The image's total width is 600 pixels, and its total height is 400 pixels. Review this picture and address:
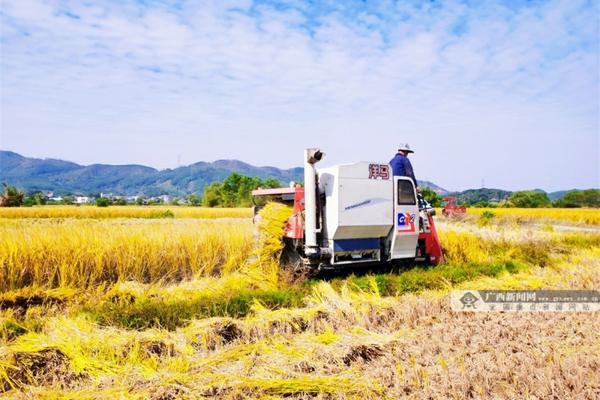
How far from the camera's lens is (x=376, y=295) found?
267 inches

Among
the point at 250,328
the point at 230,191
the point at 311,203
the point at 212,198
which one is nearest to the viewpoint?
the point at 250,328

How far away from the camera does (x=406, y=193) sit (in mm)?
8789

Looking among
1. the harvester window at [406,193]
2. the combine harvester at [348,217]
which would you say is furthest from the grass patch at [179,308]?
the harvester window at [406,193]

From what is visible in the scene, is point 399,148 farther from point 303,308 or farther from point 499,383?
point 499,383

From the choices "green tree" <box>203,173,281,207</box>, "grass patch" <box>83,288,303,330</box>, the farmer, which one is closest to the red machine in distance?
the farmer

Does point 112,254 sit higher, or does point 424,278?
point 112,254

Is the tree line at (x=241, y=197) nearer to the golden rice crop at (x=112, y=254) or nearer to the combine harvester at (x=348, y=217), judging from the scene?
the combine harvester at (x=348, y=217)

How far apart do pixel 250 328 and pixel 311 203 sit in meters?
3.06

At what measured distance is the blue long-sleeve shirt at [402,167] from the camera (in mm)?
9164

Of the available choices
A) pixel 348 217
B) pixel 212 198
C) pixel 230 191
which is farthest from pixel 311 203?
pixel 230 191

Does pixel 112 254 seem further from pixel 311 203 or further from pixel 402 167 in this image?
pixel 402 167

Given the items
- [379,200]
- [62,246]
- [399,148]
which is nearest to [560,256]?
[399,148]

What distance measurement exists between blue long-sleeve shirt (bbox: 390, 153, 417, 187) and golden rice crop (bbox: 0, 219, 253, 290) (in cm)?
338

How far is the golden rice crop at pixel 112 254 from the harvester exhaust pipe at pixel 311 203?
5.76 ft
